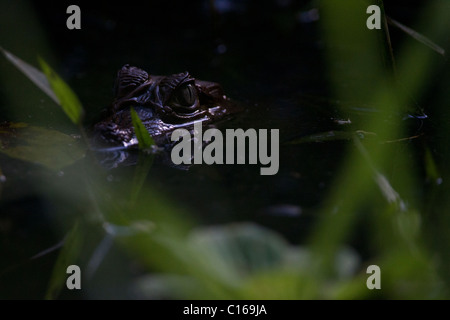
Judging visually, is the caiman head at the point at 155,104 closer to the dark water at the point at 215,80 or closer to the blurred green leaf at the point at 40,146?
the blurred green leaf at the point at 40,146

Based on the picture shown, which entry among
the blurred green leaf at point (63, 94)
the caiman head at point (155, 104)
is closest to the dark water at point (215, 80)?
the caiman head at point (155, 104)

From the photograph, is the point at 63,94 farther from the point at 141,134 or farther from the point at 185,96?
the point at 185,96

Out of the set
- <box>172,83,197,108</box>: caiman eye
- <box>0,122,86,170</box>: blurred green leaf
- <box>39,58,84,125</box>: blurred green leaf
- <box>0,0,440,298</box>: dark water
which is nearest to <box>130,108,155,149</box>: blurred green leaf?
<box>0,0,440,298</box>: dark water

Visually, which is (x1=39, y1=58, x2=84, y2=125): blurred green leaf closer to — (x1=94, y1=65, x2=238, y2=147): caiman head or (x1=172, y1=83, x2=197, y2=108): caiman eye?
(x1=94, y1=65, x2=238, y2=147): caiman head

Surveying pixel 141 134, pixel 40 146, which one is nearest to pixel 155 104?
pixel 141 134
